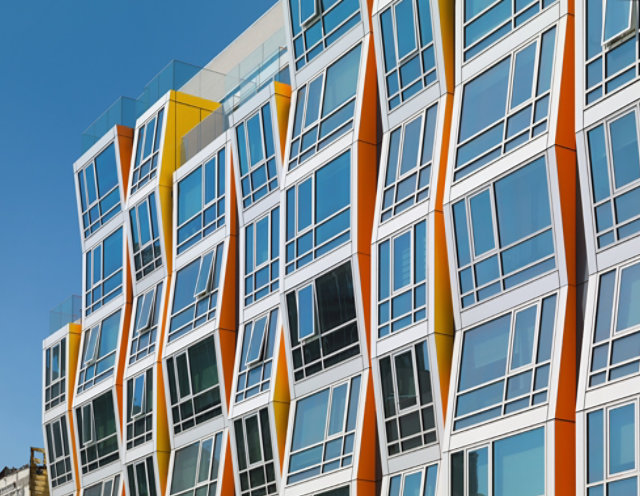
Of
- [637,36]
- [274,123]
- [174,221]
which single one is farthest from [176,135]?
[637,36]

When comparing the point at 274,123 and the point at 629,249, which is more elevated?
the point at 274,123

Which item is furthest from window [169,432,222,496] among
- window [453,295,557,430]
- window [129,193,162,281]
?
window [453,295,557,430]

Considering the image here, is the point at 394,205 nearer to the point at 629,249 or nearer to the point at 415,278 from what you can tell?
the point at 415,278

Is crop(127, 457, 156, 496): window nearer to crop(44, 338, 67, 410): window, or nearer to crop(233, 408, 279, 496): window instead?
crop(233, 408, 279, 496): window

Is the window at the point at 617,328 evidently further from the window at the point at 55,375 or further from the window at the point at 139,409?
the window at the point at 55,375

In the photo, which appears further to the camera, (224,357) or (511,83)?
(224,357)

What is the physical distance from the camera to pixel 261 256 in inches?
1326

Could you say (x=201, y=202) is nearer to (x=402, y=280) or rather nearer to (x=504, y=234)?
(x=402, y=280)

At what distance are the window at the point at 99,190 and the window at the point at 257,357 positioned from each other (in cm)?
1145

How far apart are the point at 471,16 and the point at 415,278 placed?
20.1ft

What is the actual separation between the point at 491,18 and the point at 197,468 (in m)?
16.3

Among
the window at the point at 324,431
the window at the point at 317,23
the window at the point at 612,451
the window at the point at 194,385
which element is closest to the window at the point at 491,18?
the window at the point at 317,23

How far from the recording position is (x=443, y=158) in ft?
88.2

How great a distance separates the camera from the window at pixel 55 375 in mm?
45375
